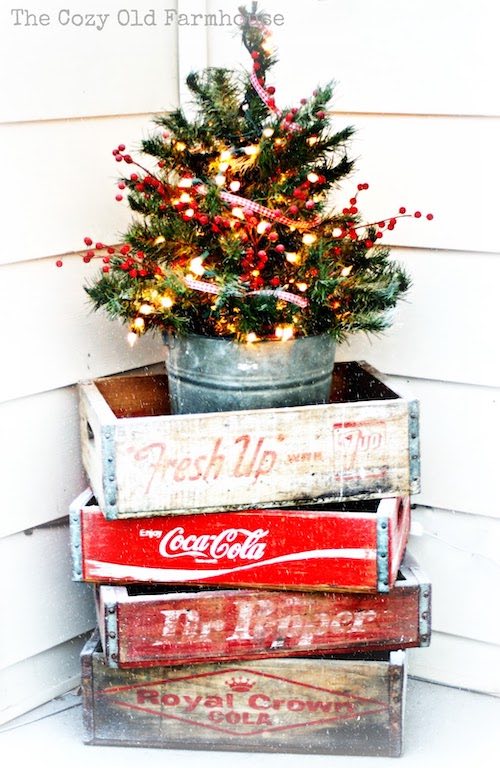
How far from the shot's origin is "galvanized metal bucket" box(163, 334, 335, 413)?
6.02 ft

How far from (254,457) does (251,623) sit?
0.29 metres

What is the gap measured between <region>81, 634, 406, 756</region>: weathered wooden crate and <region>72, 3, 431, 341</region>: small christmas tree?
1.87 ft

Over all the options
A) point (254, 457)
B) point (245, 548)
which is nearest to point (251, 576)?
point (245, 548)

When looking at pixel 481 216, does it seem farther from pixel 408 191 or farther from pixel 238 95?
pixel 238 95

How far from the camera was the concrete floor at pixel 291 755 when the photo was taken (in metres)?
1.96

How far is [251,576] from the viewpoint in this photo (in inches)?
74.9

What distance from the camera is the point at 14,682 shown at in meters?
2.12

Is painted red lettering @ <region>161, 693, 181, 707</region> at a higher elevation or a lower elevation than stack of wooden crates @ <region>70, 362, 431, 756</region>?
lower

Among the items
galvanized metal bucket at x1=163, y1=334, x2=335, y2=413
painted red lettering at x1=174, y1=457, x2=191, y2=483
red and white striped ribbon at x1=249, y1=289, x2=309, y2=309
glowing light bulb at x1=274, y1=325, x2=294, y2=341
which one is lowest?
painted red lettering at x1=174, y1=457, x2=191, y2=483

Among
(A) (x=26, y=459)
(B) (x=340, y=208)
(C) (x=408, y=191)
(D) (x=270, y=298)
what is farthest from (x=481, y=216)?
(A) (x=26, y=459)

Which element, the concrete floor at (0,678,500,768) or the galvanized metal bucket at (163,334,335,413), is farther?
the concrete floor at (0,678,500,768)

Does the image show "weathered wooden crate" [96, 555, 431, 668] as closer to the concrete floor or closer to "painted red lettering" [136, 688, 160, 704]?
"painted red lettering" [136, 688, 160, 704]

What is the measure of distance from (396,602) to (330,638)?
13 cm

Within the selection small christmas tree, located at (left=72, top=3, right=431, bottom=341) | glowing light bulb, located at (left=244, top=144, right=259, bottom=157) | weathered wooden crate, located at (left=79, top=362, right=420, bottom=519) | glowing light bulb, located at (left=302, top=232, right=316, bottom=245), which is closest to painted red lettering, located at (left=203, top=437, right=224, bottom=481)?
weathered wooden crate, located at (left=79, top=362, right=420, bottom=519)
